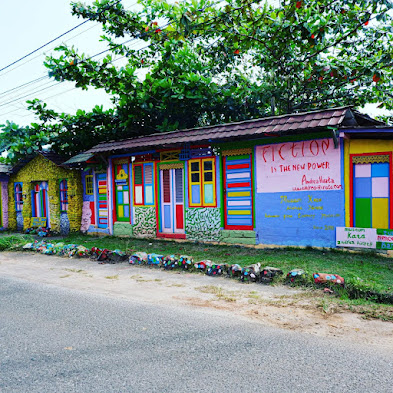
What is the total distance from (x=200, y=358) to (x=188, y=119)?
1273 cm

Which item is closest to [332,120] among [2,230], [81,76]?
[81,76]

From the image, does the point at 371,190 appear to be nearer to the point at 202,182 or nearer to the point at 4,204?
the point at 202,182

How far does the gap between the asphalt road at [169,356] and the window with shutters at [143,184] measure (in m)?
7.31

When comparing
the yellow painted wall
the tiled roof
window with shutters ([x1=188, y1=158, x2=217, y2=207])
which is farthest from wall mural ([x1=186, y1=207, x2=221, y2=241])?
the tiled roof

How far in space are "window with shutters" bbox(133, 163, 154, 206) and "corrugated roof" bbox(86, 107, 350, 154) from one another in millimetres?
881

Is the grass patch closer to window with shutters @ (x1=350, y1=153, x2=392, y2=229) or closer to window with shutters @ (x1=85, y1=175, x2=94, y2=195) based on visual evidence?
window with shutters @ (x1=85, y1=175, x2=94, y2=195)

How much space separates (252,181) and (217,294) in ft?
15.1

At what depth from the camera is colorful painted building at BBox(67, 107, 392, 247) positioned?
850cm

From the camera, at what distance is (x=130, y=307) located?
5418mm

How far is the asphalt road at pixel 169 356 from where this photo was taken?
10.4 ft

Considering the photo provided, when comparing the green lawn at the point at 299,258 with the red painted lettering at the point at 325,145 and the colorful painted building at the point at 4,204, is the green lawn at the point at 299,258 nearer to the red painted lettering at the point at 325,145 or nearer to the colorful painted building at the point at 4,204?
the red painted lettering at the point at 325,145

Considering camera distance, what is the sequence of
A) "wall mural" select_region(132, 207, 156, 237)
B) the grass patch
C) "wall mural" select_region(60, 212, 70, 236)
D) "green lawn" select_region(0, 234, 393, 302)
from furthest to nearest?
1. "wall mural" select_region(60, 212, 70, 236)
2. "wall mural" select_region(132, 207, 156, 237)
3. the grass patch
4. "green lawn" select_region(0, 234, 393, 302)

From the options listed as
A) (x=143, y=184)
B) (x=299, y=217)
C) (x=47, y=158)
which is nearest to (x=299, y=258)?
(x=299, y=217)

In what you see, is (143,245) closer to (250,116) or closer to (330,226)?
(330,226)
